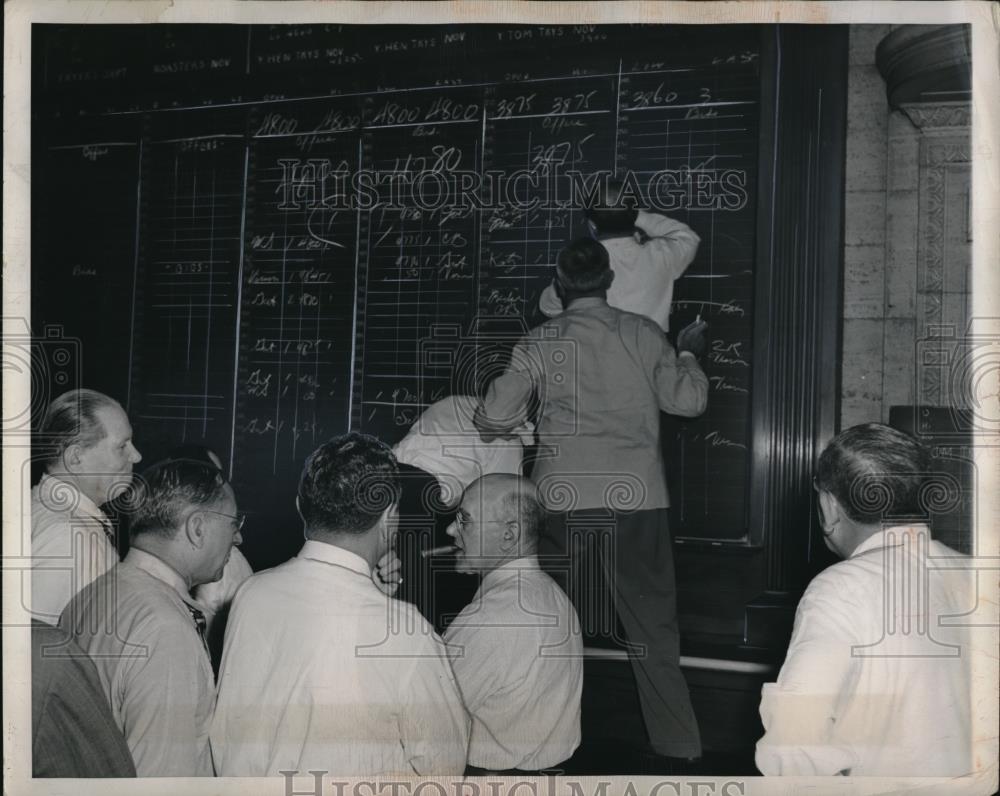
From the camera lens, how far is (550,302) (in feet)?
11.9

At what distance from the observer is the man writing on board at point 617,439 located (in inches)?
136

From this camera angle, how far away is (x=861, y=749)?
3186 millimetres

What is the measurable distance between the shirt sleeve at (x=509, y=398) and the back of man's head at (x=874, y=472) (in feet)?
2.96

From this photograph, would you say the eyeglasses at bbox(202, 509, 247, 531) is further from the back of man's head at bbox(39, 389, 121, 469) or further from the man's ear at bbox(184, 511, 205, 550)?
the back of man's head at bbox(39, 389, 121, 469)

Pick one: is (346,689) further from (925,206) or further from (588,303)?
(925,206)

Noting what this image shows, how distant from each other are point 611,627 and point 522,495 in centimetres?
48

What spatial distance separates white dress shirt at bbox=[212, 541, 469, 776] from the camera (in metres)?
3.19

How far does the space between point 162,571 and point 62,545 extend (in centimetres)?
54

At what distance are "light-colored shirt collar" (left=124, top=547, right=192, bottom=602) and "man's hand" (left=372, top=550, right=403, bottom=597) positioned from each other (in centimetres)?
57

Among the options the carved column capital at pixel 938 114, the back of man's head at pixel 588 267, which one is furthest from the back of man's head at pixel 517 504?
the carved column capital at pixel 938 114

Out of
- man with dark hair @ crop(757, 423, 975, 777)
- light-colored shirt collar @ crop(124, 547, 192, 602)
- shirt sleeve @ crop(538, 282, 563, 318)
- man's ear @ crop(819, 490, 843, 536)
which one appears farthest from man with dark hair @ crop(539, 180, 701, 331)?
light-colored shirt collar @ crop(124, 547, 192, 602)

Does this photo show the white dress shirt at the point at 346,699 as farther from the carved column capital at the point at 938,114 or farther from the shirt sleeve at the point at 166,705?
the carved column capital at the point at 938,114

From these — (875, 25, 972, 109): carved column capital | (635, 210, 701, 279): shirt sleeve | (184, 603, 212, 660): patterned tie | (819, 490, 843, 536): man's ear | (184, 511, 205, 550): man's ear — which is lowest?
(184, 603, 212, 660): patterned tie

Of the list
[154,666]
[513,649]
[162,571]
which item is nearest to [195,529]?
[162,571]
